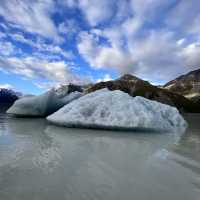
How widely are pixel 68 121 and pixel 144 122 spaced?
3.03 metres

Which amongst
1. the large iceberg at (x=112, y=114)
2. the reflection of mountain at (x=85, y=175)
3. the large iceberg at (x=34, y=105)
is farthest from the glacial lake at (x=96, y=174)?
→ the large iceberg at (x=34, y=105)

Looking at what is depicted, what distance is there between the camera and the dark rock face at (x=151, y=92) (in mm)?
89081

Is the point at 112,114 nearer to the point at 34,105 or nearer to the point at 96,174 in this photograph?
the point at 96,174

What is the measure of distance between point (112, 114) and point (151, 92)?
92.2 m

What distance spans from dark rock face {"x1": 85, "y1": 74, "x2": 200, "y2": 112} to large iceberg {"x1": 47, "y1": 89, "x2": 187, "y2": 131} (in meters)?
81.2

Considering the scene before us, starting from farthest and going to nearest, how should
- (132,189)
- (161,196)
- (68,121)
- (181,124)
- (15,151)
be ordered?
(181,124)
(68,121)
(15,151)
(132,189)
(161,196)

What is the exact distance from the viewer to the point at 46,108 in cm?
1523

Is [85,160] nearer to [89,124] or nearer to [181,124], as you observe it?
[89,124]

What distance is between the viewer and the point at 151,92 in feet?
321

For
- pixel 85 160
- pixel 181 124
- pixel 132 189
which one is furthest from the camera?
pixel 181 124

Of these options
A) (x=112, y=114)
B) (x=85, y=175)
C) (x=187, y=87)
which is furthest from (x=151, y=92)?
(x=85, y=175)

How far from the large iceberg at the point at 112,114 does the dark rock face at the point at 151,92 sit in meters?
81.2

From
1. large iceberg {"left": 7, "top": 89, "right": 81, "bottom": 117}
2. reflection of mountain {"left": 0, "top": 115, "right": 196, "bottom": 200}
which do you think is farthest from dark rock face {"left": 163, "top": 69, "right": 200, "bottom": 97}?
reflection of mountain {"left": 0, "top": 115, "right": 196, "bottom": 200}

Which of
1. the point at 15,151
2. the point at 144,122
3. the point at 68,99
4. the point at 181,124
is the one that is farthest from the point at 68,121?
the point at 68,99
